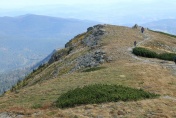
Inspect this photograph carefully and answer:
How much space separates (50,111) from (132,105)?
692 centimetres

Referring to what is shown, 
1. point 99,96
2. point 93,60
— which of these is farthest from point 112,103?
point 93,60

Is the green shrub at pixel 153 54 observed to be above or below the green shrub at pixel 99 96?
above

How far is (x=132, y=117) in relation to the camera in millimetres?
19984

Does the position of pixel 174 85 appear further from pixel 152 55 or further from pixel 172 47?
pixel 172 47

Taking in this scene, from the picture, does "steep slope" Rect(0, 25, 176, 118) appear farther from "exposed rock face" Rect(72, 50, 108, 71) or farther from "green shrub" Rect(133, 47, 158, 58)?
"green shrub" Rect(133, 47, 158, 58)

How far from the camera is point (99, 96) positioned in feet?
81.6

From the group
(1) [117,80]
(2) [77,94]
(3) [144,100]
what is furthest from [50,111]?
(1) [117,80]

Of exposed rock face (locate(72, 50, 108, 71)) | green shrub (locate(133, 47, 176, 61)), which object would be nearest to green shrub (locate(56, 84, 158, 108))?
exposed rock face (locate(72, 50, 108, 71))

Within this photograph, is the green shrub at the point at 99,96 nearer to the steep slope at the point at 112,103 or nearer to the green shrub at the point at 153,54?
the steep slope at the point at 112,103

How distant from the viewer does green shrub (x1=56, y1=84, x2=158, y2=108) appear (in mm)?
23750

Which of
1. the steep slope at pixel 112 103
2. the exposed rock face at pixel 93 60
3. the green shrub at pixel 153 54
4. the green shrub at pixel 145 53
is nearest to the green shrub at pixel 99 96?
the steep slope at pixel 112 103

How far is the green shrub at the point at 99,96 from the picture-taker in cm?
2375

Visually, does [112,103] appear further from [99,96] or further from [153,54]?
[153,54]

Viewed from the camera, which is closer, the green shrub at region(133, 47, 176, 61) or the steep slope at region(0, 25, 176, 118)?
the steep slope at region(0, 25, 176, 118)
